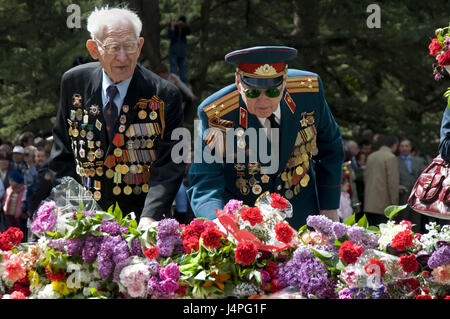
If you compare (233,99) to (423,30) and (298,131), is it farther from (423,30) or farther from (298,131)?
(423,30)

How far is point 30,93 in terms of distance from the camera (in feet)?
37.2

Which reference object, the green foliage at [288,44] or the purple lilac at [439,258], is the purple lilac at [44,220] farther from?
the green foliage at [288,44]

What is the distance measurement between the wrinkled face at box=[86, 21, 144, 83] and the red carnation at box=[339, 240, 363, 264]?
184cm

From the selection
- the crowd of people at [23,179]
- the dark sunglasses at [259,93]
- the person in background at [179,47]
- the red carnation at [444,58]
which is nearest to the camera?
the dark sunglasses at [259,93]

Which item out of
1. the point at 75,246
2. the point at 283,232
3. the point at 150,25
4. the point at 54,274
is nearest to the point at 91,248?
the point at 75,246

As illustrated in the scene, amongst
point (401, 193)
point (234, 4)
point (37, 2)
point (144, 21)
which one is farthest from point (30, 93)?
point (401, 193)

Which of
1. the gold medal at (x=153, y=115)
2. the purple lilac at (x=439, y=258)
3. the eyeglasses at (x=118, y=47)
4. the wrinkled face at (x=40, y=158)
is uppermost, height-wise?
the eyeglasses at (x=118, y=47)

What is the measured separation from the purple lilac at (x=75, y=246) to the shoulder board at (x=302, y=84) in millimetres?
1746

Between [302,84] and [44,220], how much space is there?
184cm

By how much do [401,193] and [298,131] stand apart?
6.27m

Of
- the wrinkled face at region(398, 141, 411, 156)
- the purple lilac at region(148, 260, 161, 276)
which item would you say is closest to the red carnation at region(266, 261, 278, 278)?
the purple lilac at region(148, 260, 161, 276)

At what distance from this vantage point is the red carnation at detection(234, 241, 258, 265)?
3.22 meters

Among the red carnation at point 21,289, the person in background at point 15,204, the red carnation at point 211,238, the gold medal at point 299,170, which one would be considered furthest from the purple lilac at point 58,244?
the person in background at point 15,204

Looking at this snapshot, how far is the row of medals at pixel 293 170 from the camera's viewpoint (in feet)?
15.1
